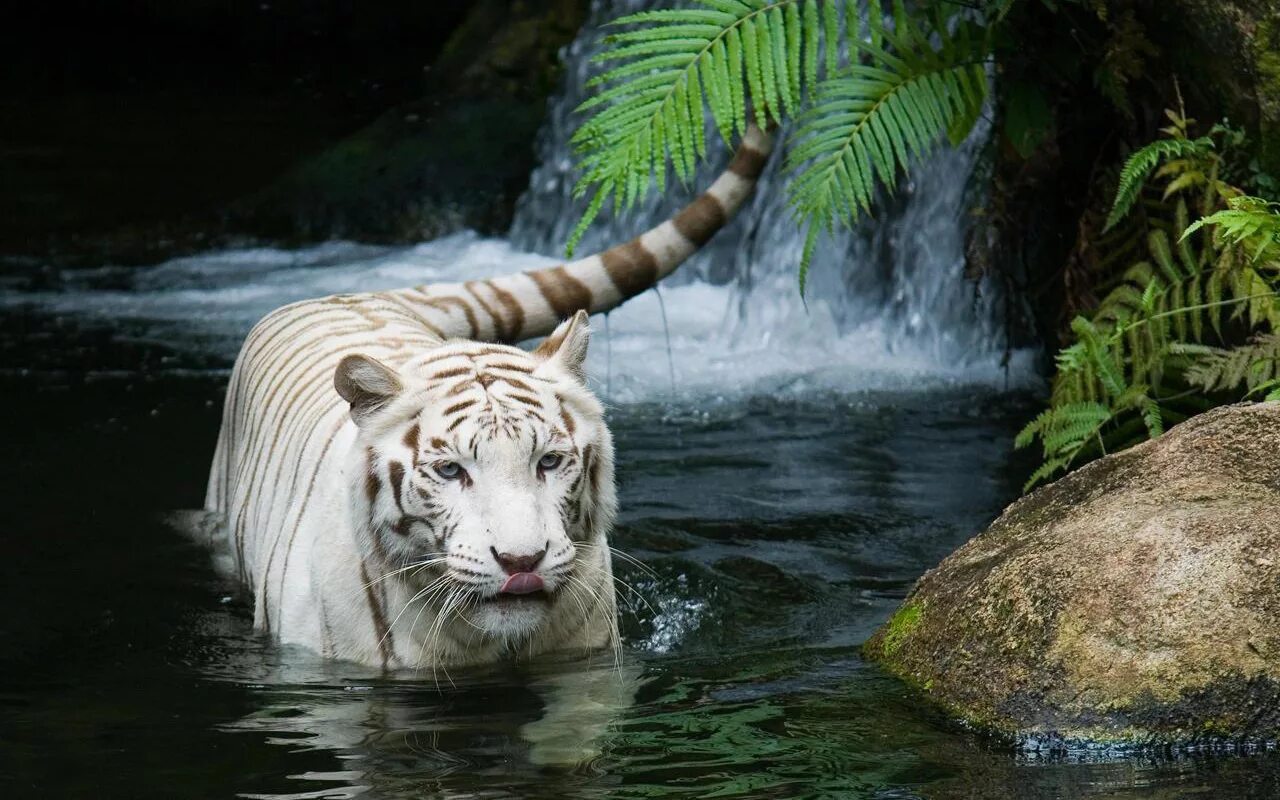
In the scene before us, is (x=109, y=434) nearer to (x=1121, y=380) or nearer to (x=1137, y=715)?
(x=1121, y=380)

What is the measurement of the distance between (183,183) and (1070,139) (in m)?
7.78

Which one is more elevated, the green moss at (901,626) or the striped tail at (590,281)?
the striped tail at (590,281)

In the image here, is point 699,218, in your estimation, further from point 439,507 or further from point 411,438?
point 439,507

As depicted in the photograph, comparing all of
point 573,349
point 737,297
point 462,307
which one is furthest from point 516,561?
point 737,297

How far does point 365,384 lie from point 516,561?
1.86 feet

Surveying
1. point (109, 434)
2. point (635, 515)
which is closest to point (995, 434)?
point (635, 515)

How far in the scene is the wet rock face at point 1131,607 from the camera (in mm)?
3375

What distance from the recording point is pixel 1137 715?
3383 millimetres

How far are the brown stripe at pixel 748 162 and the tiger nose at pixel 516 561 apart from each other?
Answer: 230 cm

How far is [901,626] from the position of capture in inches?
159

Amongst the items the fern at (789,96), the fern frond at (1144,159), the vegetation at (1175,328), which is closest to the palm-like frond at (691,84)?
the fern at (789,96)

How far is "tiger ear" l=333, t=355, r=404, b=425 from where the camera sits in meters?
3.80

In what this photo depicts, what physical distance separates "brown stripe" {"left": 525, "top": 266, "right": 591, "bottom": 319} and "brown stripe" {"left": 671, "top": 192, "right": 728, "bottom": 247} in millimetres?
379

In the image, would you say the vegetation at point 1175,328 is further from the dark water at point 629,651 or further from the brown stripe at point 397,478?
the brown stripe at point 397,478
